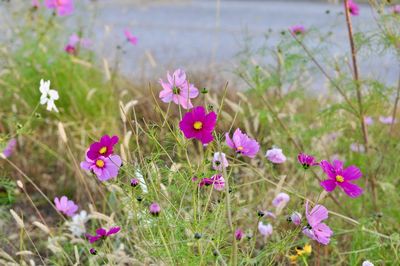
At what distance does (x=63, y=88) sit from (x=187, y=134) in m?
2.35

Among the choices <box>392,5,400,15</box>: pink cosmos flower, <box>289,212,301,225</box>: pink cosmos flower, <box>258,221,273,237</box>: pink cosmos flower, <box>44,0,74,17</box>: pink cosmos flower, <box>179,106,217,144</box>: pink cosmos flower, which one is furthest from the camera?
<box>44,0,74,17</box>: pink cosmos flower

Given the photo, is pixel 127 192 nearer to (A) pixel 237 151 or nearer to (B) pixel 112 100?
(A) pixel 237 151

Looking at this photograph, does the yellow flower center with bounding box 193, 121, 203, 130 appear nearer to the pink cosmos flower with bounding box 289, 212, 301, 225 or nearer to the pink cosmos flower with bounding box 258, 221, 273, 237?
the pink cosmos flower with bounding box 289, 212, 301, 225

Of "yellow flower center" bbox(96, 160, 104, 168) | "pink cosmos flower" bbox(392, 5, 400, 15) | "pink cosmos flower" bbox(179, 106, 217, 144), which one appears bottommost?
"yellow flower center" bbox(96, 160, 104, 168)

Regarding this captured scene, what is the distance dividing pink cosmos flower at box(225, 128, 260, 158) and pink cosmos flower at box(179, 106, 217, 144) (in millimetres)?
135

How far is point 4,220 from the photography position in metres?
3.08

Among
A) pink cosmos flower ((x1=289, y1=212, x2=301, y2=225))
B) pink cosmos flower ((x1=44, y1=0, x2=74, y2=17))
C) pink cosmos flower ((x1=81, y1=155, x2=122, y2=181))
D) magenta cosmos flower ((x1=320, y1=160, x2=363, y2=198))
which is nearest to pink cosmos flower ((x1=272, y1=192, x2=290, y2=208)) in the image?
pink cosmos flower ((x1=289, y1=212, x2=301, y2=225))

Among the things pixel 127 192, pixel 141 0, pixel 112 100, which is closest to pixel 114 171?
pixel 127 192

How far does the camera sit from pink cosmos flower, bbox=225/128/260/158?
2043mm

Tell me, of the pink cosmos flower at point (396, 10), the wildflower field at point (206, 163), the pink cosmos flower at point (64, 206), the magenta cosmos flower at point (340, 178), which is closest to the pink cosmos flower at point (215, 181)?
the wildflower field at point (206, 163)

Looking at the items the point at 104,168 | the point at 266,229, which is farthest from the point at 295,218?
the point at 266,229

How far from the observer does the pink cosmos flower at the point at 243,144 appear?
6.70 feet

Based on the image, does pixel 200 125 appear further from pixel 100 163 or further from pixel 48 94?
pixel 48 94

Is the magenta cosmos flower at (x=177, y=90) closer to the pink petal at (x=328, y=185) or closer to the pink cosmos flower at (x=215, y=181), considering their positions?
the pink cosmos flower at (x=215, y=181)
